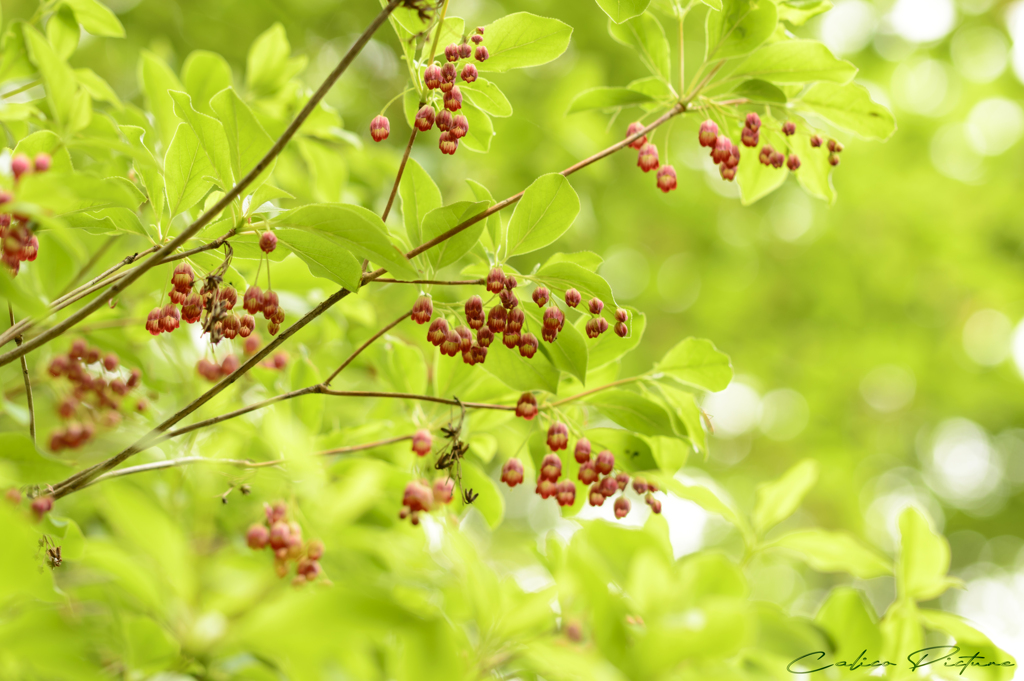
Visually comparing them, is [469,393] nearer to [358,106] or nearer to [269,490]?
[269,490]

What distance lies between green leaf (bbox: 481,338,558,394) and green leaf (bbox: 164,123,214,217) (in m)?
0.79

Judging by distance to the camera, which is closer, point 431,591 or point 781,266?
point 431,591

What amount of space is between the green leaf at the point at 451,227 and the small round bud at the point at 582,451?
24.1 inches

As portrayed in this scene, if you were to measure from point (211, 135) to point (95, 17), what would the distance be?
1.12 m

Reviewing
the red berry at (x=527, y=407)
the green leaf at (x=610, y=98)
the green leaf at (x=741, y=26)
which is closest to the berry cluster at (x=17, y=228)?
the red berry at (x=527, y=407)

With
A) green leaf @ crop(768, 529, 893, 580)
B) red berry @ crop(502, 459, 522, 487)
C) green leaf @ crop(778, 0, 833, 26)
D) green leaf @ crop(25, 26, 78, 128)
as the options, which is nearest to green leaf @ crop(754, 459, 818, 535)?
green leaf @ crop(768, 529, 893, 580)

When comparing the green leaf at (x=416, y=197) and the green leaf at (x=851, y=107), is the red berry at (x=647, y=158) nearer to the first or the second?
the green leaf at (x=851, y=107)

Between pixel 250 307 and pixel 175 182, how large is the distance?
334mm

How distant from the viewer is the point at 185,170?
148 cm

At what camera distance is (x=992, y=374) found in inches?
316

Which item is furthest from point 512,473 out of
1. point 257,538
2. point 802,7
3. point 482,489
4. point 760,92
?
point 802,7

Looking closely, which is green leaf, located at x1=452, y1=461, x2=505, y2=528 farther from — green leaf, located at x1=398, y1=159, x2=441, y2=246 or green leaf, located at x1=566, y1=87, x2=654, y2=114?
green leaf, located at x1=566, y1=87, x2=654, y2=114

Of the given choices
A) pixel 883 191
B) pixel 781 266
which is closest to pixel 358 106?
pixel 781 266

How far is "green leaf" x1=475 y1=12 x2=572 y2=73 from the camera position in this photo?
1.57 m
